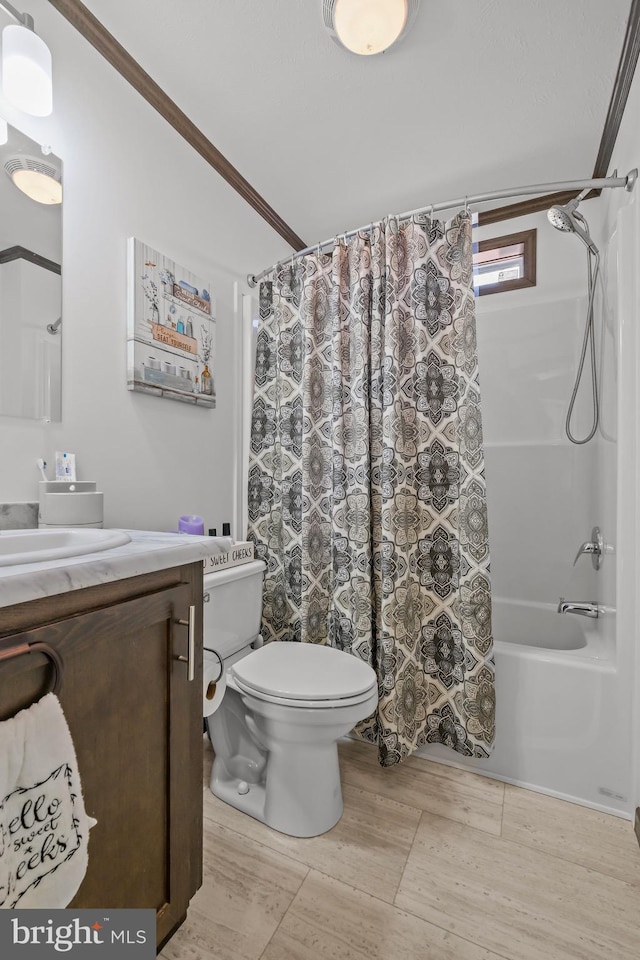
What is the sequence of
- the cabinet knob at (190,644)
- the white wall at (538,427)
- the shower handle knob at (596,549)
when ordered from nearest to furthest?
the cabinet knob at (190,644), the shower handle knob at (596,549), the white wall at (538,427)

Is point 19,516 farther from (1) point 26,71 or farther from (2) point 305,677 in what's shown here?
(1) point 26,71

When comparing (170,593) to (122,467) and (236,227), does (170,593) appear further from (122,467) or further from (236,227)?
(236,227)

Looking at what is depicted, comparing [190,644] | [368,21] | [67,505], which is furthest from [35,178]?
[190,644]

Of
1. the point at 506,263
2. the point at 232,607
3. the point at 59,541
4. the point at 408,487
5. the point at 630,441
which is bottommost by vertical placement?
the point at 232,607

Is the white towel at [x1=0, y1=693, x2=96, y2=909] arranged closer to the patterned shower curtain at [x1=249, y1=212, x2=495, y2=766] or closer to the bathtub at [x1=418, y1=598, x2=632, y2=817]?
the patterned shower curtain at [x1=249, y1=212, x2=495, y2=766]

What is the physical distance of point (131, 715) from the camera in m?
0.77

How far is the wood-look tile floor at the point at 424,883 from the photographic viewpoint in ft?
3.26

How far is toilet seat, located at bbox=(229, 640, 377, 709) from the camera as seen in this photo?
1.24 meters

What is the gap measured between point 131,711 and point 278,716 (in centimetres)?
60

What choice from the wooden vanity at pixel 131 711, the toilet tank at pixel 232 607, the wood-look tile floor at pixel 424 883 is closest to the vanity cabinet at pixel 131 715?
the wooden vanity at pixel 131 711

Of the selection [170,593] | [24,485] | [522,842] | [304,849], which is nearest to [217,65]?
[24,485]

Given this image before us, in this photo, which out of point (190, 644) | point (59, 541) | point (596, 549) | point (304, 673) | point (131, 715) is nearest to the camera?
point (131, 715)

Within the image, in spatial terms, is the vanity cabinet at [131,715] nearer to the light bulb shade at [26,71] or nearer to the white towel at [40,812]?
the white towel at [40,812]

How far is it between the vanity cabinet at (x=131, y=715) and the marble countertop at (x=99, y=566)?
37 mm
